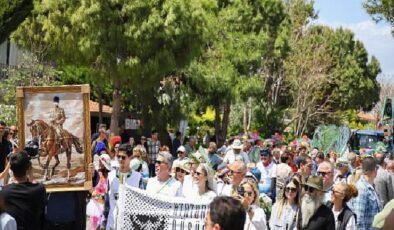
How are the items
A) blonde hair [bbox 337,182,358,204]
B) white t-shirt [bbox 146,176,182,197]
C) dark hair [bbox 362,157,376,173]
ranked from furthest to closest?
dark hair [bbox 362,157,376,173], white t-shirt [bbox 146,176,182,197], blonde hair [bbox 337,182,358,204]

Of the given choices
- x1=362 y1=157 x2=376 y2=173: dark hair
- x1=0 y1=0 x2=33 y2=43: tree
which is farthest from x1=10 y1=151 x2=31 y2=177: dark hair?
x1=0 y1=0 x2=33 y2=43: tree

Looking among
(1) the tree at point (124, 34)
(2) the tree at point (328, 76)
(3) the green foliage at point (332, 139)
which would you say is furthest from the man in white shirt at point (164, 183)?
(2) the tree at point (328, 76)

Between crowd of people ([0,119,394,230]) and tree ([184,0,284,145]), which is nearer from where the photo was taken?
crowd of people ([0,119,394,230])

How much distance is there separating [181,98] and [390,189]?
773 inches

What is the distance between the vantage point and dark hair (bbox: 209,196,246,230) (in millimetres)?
4062

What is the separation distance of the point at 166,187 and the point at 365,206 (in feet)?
7.86

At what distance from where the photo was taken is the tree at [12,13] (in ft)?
73.9

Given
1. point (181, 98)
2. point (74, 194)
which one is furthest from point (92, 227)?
point (181, 98)

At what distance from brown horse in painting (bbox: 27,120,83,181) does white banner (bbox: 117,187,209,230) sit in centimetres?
87

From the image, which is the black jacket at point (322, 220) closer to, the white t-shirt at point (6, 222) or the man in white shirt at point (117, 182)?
the man in white shirt at point (117, 182)

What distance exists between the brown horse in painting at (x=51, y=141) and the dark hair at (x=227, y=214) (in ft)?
13.7

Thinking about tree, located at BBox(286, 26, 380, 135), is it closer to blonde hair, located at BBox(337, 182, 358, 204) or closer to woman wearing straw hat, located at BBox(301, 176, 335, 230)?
blonde hair, located at BBox(337, 182, 358, 204)

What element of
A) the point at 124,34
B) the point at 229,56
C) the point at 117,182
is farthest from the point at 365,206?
the point at 229,56

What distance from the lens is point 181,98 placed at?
29.8 m
